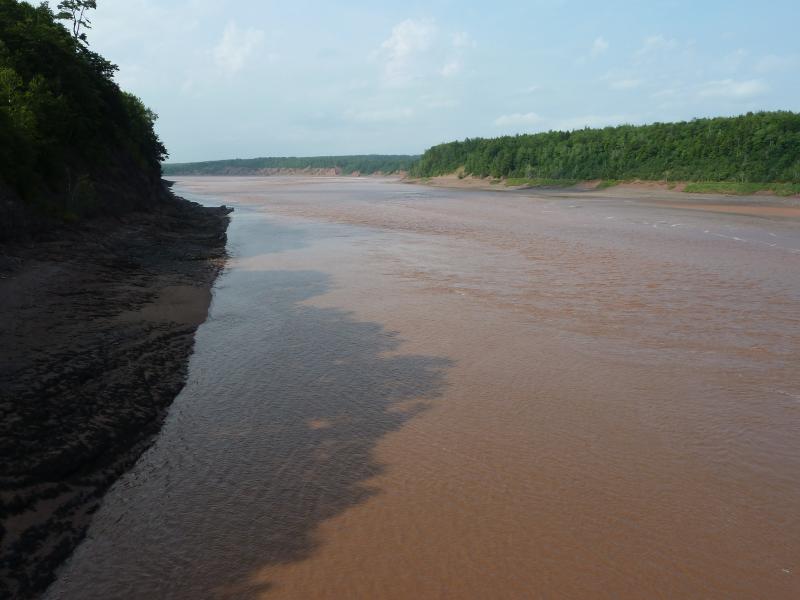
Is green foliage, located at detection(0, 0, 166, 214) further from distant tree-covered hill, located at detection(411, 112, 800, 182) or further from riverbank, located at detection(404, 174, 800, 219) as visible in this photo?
distant tree-covered hill, located at detection(411, 112, 800, 182)

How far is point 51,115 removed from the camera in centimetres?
1702

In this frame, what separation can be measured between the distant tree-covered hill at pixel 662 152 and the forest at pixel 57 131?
156 feet

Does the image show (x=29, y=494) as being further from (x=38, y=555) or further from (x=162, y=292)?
(x=162, y=292)

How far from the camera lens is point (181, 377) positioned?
310 inches

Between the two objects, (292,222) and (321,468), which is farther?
(292,222)

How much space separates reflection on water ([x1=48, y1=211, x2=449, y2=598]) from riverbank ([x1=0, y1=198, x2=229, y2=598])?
0.24 metres

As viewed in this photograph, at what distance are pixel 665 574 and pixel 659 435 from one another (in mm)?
2394

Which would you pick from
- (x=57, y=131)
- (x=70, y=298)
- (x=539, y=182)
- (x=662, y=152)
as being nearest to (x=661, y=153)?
(x=662, y=152)

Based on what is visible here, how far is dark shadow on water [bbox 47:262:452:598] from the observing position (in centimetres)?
428

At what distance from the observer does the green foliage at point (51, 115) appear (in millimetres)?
14312

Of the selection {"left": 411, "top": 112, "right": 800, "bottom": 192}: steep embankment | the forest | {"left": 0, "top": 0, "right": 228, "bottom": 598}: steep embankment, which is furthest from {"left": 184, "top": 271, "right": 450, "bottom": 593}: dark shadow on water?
{"left": 411, "top": 112, "right": 800, "bottom": 192}: steep embankment

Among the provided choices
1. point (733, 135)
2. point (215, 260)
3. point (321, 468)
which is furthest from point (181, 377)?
point (733, 135)

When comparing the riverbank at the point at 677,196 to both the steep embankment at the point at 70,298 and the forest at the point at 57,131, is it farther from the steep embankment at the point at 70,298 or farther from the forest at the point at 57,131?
the forest at the point at 57,131

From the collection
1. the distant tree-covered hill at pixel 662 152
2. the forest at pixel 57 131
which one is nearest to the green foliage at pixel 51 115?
the forest at pixel 57 131
